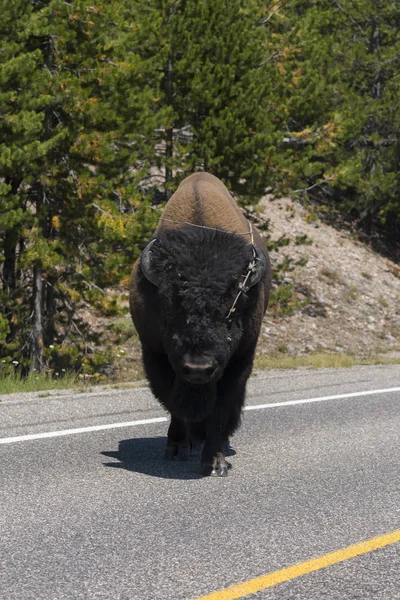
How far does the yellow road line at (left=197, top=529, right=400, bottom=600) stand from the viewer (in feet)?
13.3

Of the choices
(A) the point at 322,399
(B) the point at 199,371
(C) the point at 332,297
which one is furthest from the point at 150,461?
(C) the point at 332,297

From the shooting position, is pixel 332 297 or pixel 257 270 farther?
pixel 332 297

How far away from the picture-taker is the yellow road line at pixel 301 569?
4.06m

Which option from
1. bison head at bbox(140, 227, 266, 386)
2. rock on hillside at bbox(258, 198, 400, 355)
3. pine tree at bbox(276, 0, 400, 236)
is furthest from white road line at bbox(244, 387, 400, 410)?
pine tree at bbox(276, 0, 400, 236)

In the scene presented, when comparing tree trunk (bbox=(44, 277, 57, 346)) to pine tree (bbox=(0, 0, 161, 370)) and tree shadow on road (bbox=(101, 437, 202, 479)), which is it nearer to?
pine tree (bbox=(0, 0, 161, 370))

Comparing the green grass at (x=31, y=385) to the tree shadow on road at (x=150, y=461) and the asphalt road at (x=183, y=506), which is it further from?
the tree shadow on road at (x=150, y=461)

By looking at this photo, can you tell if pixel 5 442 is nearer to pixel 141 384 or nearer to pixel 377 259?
pixel 141 384

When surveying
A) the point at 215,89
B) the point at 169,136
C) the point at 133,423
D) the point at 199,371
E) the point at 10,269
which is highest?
the point at 215,89

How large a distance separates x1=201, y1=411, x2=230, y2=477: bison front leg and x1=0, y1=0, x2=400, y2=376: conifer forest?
26.1 feet

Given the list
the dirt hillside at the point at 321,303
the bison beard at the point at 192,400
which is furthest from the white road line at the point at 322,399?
the dirt hillside at the point at 321,303

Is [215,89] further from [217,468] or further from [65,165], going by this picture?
[217,468]

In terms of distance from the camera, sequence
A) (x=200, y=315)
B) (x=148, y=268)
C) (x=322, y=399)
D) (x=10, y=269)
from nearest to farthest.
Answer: (x=200, y=315) < (x=148, y=268) < (x=322, y=399) < (x=10, y=269)

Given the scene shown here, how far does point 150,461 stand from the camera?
7.02m

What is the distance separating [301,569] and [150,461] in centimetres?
272
